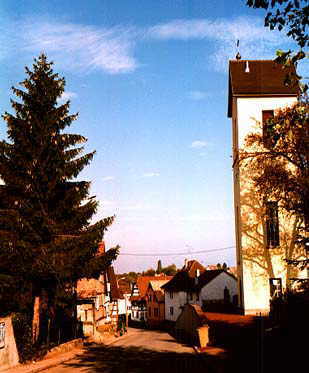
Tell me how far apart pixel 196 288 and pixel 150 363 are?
42.1 meters

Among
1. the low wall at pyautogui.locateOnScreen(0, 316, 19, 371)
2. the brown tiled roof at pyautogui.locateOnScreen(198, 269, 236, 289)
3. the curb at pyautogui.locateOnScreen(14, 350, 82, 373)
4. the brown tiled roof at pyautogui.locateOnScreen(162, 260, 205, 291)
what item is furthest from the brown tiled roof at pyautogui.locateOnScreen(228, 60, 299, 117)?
the brown tiled roof at pyautogui.locateOnScreen(162, 260, 205, 291)

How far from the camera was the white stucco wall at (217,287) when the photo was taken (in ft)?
190

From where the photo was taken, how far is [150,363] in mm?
19000

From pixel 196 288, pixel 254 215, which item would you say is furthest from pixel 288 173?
pixel 196 288

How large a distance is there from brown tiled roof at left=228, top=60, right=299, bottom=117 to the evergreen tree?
1047cm

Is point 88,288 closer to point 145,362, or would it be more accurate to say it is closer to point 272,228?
point 272,228

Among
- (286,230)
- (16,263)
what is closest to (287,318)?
(286,230)

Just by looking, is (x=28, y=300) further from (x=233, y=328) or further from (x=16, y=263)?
(x=233, y=328)

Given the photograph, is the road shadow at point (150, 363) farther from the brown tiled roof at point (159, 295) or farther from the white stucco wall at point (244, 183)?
the brown tiled roof at point (159, 295)

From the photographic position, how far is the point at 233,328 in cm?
2170

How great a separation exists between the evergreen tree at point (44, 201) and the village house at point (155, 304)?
166ft

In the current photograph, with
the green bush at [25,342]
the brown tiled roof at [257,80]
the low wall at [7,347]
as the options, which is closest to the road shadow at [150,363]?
the green bush at [25,342]

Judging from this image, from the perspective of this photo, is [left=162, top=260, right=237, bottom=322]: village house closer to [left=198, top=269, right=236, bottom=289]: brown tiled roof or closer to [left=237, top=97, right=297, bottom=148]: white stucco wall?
[left=198, top=269, right=236, bottom=289]: brown tiled roof

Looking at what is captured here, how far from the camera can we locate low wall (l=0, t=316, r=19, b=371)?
61.2ft
